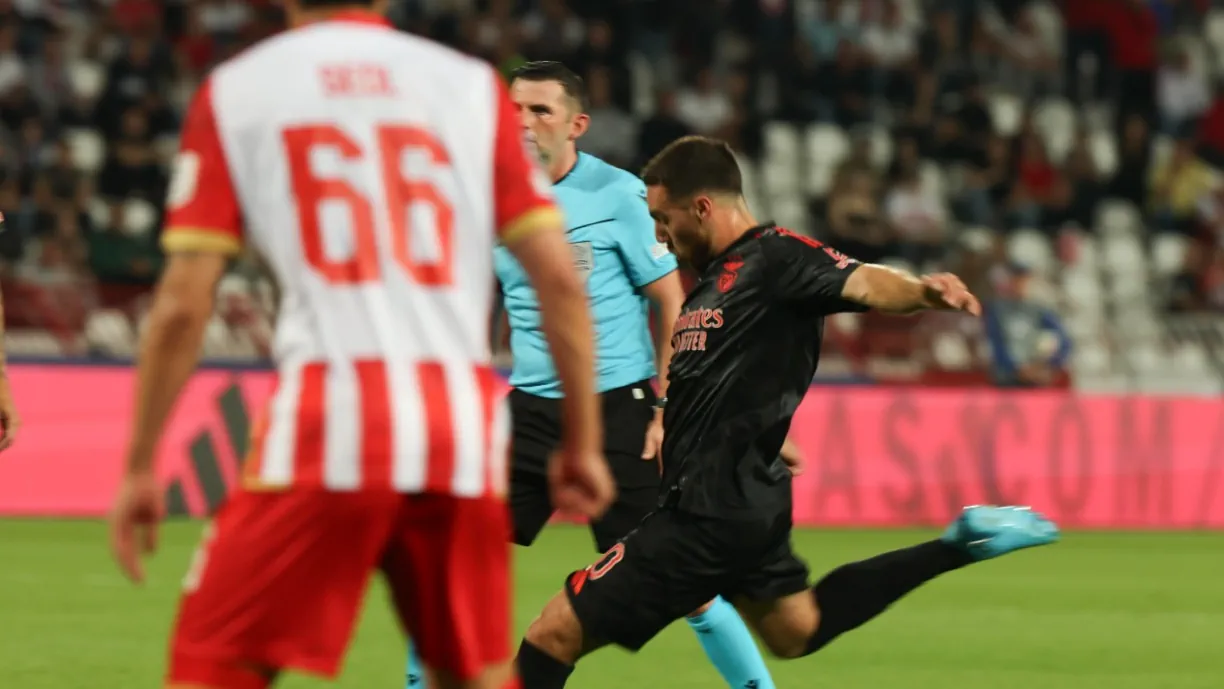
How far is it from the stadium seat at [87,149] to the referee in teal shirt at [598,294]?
11191 mm

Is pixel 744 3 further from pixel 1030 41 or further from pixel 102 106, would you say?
pixel 102 106

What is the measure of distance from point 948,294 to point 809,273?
56cm

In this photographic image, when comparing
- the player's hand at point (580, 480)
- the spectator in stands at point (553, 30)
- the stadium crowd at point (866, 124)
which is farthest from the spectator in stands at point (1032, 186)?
the player's hand at point (580, 480)

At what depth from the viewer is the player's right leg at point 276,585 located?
10.9 ft

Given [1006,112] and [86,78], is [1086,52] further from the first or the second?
[86,78]

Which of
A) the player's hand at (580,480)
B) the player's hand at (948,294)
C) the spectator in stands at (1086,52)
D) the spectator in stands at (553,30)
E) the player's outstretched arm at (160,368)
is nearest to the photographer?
the player's outstretched arm at (160,368)

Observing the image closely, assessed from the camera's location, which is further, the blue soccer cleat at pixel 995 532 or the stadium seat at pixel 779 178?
the stadium seat at pixel 779 178

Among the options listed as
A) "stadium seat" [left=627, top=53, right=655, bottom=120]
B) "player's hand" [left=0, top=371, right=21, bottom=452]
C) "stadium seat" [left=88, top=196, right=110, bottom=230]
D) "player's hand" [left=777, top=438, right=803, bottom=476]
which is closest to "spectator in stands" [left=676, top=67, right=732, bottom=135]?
"stadium seat" [left=627, top=53, right=655, bottom=120]

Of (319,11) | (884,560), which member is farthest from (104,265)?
(319,11)

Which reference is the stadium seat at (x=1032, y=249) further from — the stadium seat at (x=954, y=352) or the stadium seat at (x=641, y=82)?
the stadium seat at (x=641, y=82)

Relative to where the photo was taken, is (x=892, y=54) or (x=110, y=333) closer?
(x=110, y=333)

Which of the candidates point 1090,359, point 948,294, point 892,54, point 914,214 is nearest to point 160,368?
point 948,294

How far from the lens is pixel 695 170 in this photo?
574 centimetres

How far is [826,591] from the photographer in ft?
19.4
